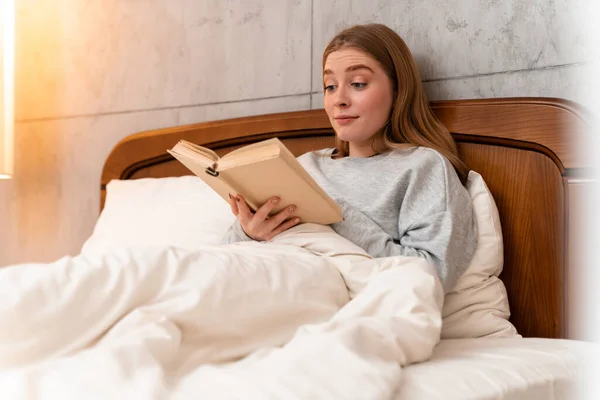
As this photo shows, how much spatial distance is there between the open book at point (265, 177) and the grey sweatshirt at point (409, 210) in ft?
0.34

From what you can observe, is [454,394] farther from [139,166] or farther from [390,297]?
[139,166]

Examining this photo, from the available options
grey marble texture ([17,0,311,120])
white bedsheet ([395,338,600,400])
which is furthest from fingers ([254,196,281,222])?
grey marble texture ([17,0,311,120])

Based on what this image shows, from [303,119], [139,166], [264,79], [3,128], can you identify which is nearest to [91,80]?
[3,128]

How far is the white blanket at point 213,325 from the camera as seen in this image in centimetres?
92

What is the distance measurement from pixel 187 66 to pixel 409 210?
1178mm

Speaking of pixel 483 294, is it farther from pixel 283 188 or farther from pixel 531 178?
pixel 283 188

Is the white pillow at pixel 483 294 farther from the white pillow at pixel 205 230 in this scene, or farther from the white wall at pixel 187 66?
the white wall at pixel 187 66

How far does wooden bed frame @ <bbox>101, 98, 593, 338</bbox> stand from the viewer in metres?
1.53

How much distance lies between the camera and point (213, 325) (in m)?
1.16

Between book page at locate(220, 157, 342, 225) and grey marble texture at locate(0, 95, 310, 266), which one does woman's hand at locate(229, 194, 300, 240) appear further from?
grey marble texture at locate(0, 95, 310, 266)

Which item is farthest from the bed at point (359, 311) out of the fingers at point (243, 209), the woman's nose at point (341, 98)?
the woman's nose at point (341, 98)

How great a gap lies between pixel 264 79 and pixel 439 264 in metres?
1.02

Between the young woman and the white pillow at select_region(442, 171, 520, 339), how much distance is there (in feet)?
0.09

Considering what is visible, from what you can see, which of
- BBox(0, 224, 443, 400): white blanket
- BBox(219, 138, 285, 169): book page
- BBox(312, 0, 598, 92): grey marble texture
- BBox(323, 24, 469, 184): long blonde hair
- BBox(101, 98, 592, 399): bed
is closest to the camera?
BBox(0, 224, 443, 400): white blanket
